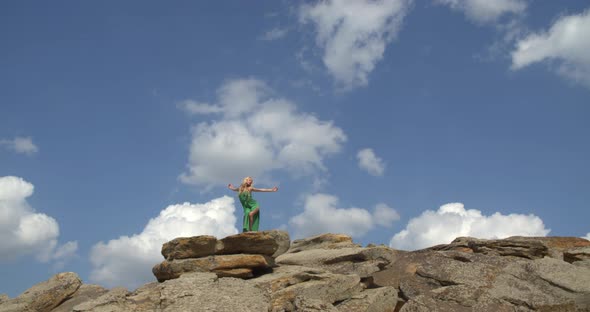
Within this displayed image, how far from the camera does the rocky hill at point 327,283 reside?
16734 millimetres

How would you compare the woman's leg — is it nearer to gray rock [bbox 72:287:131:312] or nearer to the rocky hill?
the rocky hill

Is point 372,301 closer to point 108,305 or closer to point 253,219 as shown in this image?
point 108,305

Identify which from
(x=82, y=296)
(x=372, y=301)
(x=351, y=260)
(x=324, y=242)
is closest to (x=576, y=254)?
(x=351, y=260)

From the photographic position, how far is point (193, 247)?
19000mm

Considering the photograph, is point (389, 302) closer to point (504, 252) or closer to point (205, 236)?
point (205, 236)

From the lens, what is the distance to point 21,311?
65.8 ft

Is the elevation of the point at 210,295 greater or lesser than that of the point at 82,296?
lesser

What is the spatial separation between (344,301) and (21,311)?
12366mm

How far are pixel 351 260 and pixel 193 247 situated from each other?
690cm

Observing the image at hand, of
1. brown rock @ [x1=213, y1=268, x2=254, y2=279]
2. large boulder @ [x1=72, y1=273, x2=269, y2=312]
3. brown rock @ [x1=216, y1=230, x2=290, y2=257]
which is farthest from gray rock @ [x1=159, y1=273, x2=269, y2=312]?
brown rock @ [x1=216, y1=230, x2=290, y2=257]

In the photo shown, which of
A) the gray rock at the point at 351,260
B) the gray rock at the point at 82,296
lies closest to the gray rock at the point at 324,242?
the gray rock at the point at 351,260

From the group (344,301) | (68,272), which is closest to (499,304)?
(344,301)

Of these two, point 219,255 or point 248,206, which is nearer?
point 219,255

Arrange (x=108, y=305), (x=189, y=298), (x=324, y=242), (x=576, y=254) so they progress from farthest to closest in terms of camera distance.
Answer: (x=324, y=242)
(x=576, y=254)
(x=108, y=305)
(x=189, y=298)
